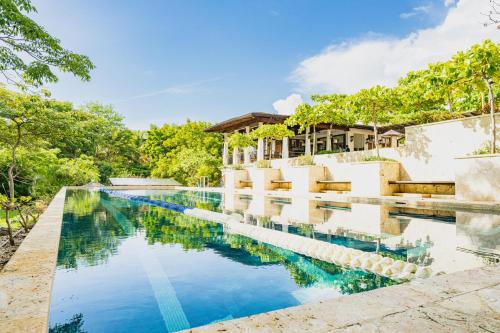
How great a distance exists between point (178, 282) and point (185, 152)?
2477cm

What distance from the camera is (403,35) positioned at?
21250 millimetres

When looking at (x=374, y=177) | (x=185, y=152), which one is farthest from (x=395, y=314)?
(x=185, y=152)

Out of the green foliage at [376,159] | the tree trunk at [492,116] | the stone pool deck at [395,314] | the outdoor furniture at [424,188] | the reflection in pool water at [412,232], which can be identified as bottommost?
the reflection in pool water at [412,232]

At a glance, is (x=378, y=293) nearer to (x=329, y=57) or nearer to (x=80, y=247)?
(x=80, y=247)

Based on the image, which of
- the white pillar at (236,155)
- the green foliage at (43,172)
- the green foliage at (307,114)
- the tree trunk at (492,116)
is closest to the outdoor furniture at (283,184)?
the green foliage at (307,114)

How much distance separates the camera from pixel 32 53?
5520 millimetres

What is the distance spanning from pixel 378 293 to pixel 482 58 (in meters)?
A: 9.85

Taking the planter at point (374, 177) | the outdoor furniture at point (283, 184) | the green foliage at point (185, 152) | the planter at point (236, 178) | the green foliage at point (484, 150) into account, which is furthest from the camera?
the green foliage at point (185, 152)

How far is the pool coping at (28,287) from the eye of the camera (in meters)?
1.83

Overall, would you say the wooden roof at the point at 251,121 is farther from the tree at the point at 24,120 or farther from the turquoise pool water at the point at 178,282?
the turquoise pool water at the point at 178,282

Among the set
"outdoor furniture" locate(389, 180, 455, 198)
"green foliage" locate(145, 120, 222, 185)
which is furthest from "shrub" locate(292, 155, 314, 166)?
"green foliage" locate(145, 120, 222, 185)

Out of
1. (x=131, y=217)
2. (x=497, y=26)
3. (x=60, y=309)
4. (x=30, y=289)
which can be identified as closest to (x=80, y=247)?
(x=60, y=309)

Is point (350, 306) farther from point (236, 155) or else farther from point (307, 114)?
point (236, 155)

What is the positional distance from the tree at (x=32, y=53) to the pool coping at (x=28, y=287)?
10.6 feet
